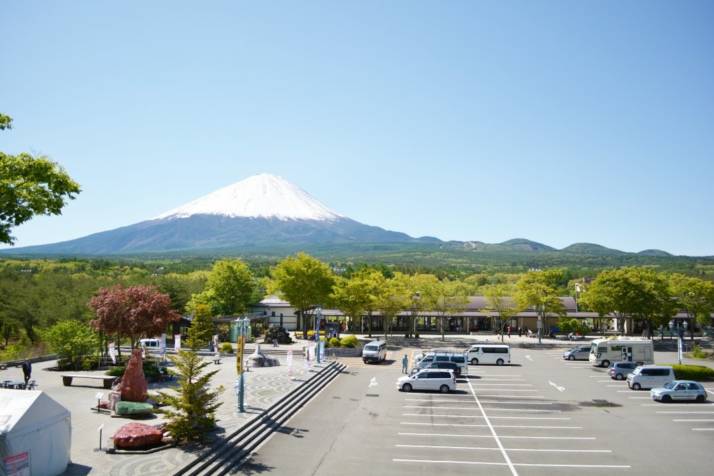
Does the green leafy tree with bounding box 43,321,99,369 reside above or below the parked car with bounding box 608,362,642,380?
above

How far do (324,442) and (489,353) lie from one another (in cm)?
2527

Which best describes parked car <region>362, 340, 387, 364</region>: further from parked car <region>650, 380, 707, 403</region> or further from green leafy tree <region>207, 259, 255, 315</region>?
green leafy tree <region>207, 259, 255, 315</region>

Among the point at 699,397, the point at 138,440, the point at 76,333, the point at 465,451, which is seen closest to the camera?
the point at 138,440

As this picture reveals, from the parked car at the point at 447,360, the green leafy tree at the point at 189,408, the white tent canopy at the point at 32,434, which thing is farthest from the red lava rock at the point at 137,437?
the parked car at the point at 447,360

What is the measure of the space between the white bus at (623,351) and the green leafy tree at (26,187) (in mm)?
39176

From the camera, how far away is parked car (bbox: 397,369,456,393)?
30.8 m

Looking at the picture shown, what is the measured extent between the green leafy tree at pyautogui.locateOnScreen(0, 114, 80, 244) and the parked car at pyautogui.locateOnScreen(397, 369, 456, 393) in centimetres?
2085

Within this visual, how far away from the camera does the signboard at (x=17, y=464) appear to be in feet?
45.8

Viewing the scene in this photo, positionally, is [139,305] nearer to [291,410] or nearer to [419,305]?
[291,410]

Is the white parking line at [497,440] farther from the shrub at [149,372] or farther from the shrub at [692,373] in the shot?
the shrub at [149,372]

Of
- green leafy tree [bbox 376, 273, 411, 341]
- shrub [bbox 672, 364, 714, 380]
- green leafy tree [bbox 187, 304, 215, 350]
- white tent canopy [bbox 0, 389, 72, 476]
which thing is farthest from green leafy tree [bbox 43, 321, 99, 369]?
shrub [bbox 672, 364, 714, 380]

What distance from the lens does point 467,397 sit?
96.9ft

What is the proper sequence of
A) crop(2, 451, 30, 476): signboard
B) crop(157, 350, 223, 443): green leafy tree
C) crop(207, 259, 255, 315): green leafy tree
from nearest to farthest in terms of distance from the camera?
crop(2, 451, 30, 476): signboard, crop(157, 350, 223, 443): green leafy tree, crop(207, 259, 255, 315): green leafy tree

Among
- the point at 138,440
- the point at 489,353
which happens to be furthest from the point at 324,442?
the point at 489,353
